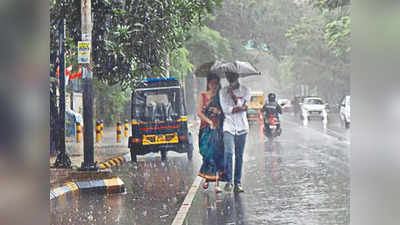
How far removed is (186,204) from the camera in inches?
242

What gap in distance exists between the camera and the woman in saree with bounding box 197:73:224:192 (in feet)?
19.7

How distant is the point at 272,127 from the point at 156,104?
1258mm

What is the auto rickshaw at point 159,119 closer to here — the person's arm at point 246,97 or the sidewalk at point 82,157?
the sidewalk at point 82,157

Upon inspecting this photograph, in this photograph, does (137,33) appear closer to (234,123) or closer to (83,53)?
(83,53)

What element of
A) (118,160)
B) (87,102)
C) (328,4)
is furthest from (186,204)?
(328,4)

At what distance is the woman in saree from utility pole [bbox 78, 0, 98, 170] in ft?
4.31

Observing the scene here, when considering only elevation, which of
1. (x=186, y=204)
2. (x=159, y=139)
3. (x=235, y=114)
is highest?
(x=235, y=114)

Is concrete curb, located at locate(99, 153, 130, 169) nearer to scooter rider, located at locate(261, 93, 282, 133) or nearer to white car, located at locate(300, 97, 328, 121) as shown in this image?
scooter rider, located at locate(261, 93, 282, 133)

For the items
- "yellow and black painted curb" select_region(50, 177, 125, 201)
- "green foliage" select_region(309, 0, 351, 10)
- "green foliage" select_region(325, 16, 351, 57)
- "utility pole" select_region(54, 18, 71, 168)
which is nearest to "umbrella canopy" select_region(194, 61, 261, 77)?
"green foliage" select_region(325, 16, 351, 57)

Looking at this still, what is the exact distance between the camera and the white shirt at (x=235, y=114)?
19.8ft
